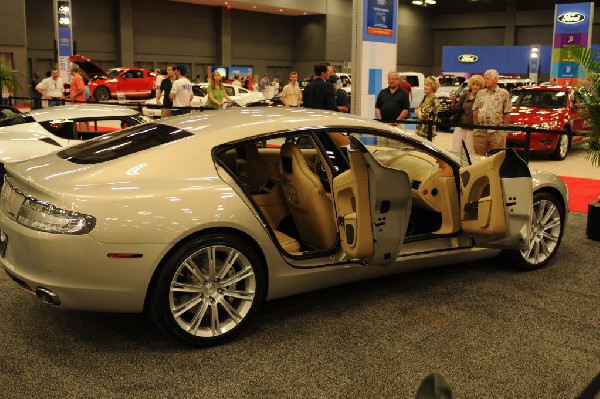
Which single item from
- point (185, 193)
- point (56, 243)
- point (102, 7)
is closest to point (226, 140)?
point (185, 193)

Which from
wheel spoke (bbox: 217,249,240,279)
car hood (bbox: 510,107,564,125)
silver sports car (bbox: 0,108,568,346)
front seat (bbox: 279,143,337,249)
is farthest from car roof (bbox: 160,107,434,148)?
car hood (bbox: 510,107,564,125)

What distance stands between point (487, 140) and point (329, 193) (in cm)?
541

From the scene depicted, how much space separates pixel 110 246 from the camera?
3742 millimetres

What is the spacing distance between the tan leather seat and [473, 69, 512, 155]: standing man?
204 inches

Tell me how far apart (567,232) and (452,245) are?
8.93 ft

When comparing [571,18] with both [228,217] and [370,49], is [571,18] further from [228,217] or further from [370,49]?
[228,217]

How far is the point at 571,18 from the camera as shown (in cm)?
2394

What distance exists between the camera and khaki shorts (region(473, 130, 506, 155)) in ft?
31.1

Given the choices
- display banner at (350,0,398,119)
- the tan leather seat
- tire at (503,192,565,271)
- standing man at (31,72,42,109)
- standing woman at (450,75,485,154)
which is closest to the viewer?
the tan leather seat

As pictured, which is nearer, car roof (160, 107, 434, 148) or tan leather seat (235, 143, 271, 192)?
car roof (160, 107, 434, 148)

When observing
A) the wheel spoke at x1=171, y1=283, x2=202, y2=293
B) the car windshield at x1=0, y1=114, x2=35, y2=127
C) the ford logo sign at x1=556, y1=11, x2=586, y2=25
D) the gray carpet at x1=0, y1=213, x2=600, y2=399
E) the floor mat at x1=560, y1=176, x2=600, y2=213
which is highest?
the ford logo sign at x1=556, y1=11, x2=586, y2=25

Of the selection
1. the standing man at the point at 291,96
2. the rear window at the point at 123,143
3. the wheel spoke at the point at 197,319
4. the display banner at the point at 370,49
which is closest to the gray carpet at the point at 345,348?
the wheel spoke at the point at 197,319

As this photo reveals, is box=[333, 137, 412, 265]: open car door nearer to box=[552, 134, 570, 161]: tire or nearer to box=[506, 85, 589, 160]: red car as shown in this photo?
box=[506, 85, 589, 160]: red car

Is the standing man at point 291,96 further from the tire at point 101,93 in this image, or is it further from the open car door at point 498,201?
the tire at point 101,93
